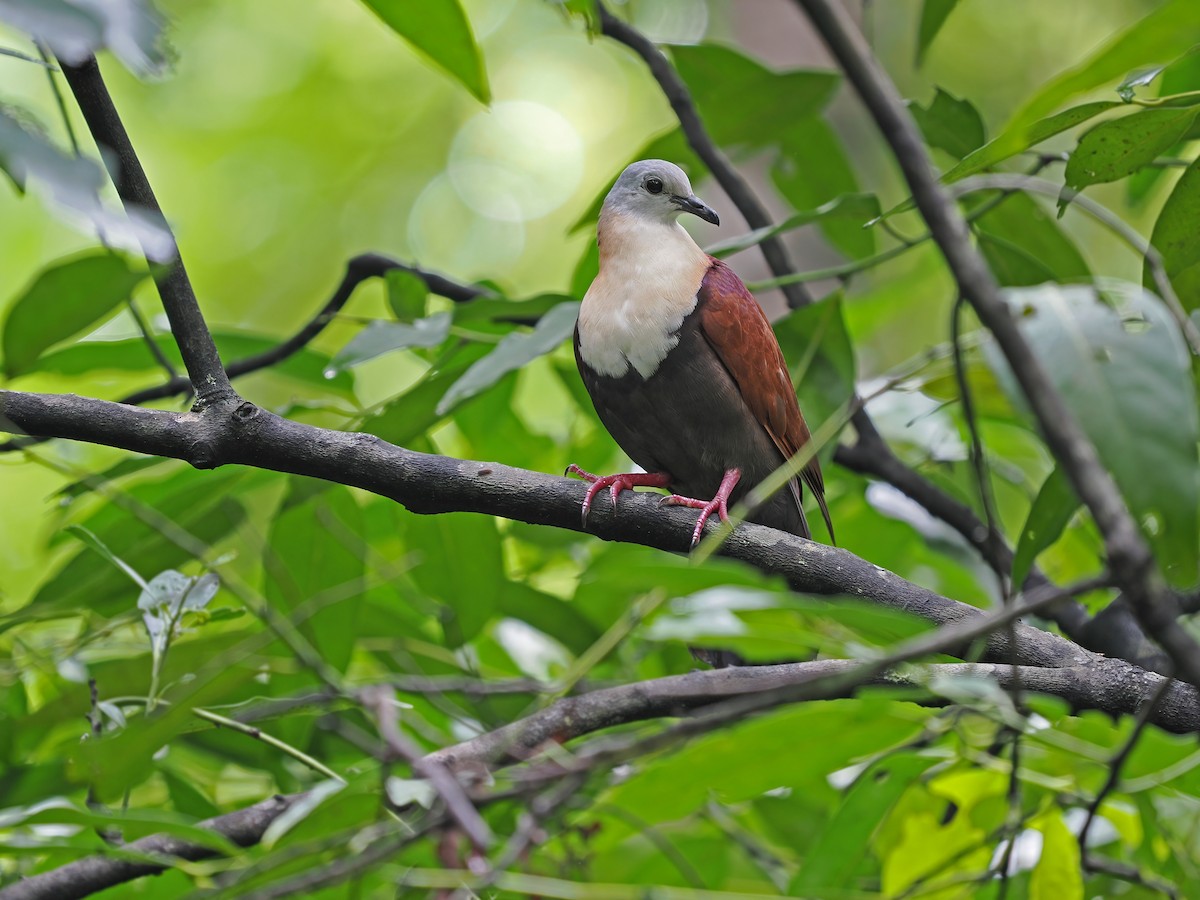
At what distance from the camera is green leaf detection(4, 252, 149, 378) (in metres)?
Result: 1.82

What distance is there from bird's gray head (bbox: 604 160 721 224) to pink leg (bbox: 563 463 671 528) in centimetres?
79

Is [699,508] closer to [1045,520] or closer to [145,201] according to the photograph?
[1045,520]

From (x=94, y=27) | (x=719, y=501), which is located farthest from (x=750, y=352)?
(x=94, y=27)

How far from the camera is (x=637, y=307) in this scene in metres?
2.74

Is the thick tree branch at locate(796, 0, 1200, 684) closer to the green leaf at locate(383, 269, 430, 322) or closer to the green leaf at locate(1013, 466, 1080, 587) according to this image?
the green leaf at locate(1013, 466, 1080, 587)

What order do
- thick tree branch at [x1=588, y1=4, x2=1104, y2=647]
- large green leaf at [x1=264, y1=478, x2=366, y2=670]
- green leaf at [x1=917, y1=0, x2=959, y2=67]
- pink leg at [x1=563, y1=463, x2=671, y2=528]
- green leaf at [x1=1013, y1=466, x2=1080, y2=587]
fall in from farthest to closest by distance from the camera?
thick tree branch at [x1=588, y1=4, x2=1104, y2=647] < large green leaf at [x1=264, y1=478, x2=366, y2=670] < green leaf at [x1=917, y1=0, x2=959, y2=67] < pink leg at [x1=563, y1=463, x2=671, y2=528] < green leaf at [x1=1013, y1=466, x2=1080, y2=587]

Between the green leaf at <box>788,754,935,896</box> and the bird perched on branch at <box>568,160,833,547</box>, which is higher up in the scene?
the bird perched on branch at <box>568,160,833,547</box>

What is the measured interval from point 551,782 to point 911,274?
2.83 meters

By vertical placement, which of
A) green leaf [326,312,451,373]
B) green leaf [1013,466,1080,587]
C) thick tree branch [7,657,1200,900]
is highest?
green leaf [326,312,451,373]

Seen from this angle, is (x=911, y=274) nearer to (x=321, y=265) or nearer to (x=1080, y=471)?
(x=1080, y=471)

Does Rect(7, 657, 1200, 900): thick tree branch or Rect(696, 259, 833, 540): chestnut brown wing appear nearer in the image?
Rect(7, 657, 1200, 900): thick tree branch

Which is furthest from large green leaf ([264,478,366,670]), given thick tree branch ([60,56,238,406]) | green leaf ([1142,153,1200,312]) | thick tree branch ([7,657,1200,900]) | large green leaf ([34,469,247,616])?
green leaf ([1142,153,1200,312])

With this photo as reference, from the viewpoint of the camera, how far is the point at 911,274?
3.36m

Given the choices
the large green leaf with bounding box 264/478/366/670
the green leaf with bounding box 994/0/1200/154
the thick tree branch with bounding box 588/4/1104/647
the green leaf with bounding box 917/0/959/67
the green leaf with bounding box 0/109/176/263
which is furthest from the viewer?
the thick tree branch with bounding box 588/4/1104/647
